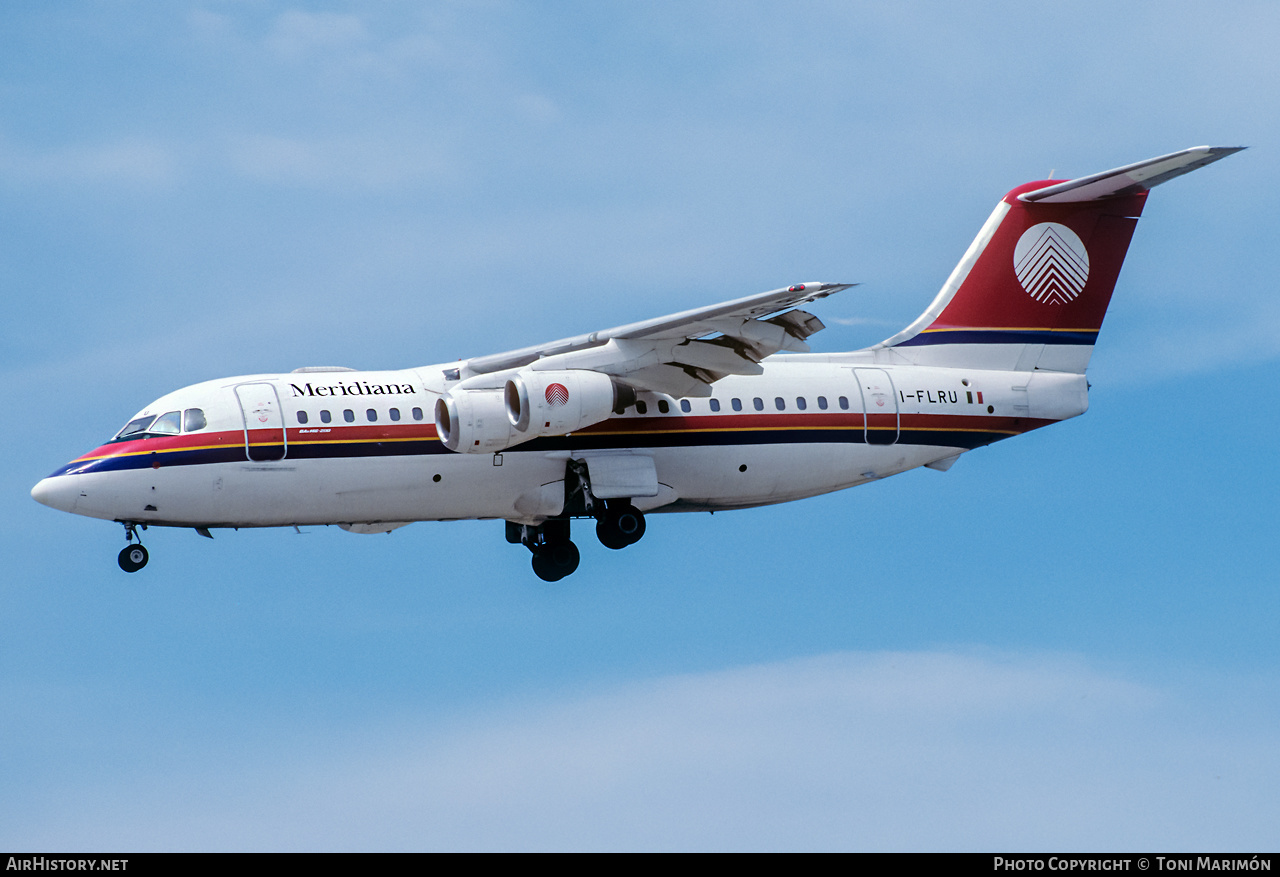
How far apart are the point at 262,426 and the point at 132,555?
7.16 feet

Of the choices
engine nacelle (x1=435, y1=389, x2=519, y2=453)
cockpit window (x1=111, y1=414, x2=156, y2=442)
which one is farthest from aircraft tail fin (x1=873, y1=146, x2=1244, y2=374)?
cockpit window (x1=111, y1=414, x2=156, y2=442)

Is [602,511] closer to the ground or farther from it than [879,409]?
closer to the ground

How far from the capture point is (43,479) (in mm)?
19906

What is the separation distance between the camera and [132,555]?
19984mm

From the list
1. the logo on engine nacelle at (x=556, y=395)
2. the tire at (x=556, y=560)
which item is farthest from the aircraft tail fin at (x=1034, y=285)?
the logo on engine nacelle at (x=556, y=395)

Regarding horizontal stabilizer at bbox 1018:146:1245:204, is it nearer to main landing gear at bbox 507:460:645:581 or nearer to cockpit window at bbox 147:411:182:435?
main landing gear at bbox 507:460:645:581

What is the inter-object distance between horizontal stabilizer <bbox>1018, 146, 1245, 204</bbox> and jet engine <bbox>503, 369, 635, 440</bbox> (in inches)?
288

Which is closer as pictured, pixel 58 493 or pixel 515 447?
pixel 58 493

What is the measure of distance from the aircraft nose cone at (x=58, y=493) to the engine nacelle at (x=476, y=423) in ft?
14.0

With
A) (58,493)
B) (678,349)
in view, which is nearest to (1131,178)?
(678,349)

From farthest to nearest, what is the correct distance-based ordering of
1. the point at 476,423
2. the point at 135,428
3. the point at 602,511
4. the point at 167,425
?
1. the point at 602,511
2. the point at 135,428
3. the point at 167,425
4. the point at 476,423

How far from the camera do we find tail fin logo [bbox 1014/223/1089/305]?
76.9 ft

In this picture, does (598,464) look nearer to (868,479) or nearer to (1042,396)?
(868,479)

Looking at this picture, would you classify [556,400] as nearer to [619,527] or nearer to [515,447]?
[515,447]
